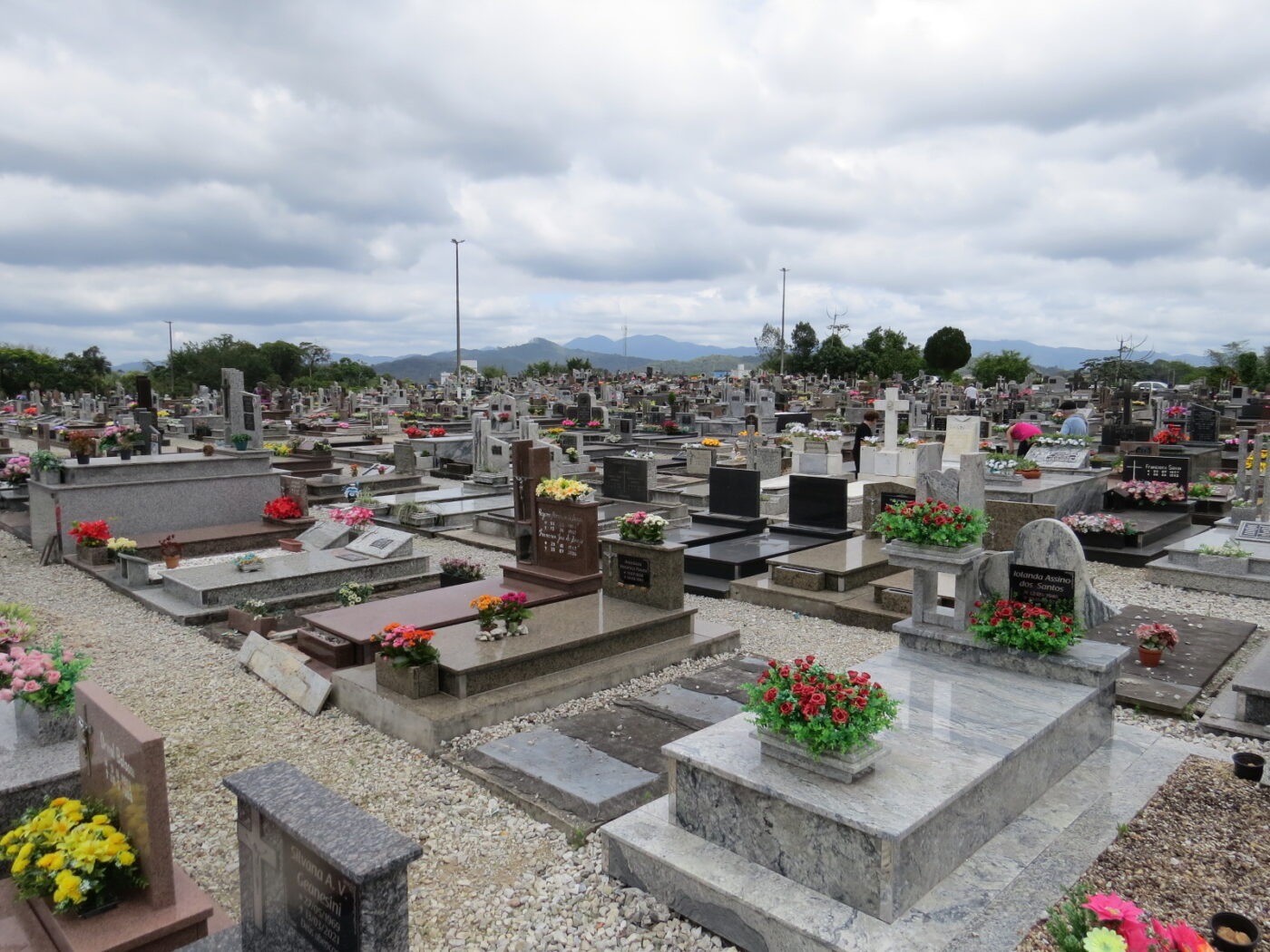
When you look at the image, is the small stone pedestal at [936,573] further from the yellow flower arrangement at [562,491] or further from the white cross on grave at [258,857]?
the white cross on grave at [258,857]

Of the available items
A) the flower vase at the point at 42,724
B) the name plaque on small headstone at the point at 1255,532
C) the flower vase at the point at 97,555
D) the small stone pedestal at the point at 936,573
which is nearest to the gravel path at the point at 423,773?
the flower vase at the point at 42,724

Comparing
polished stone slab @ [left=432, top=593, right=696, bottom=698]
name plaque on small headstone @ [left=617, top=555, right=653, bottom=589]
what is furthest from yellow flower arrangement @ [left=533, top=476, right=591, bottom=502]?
polished stone slab @ [left=432, top=593, right=696, bottom=698]

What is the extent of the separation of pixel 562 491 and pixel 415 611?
2309 mm

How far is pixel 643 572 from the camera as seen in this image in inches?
358

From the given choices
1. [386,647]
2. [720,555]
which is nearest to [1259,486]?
[720,555]

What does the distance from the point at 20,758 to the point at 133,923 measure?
4.94 ft

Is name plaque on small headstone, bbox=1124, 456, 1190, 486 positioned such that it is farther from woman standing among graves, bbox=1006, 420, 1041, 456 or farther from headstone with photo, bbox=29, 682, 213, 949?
headstone with photo, bbox=29, 682, 213, 949

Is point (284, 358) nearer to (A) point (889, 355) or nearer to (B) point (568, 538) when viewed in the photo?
(A) point (889, 355)

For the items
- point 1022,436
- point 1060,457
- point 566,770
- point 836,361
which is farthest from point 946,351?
point 566,770

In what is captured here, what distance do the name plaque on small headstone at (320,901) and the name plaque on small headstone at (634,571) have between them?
5.91 metres

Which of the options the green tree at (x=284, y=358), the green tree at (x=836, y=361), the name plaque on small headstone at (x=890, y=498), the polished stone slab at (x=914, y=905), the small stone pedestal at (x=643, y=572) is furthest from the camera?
the green tree at (x=284, y=358)

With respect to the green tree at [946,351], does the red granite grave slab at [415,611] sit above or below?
below

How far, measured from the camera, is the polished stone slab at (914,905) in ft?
12.6

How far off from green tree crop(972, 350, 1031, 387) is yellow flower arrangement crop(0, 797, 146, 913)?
67.8 metres
